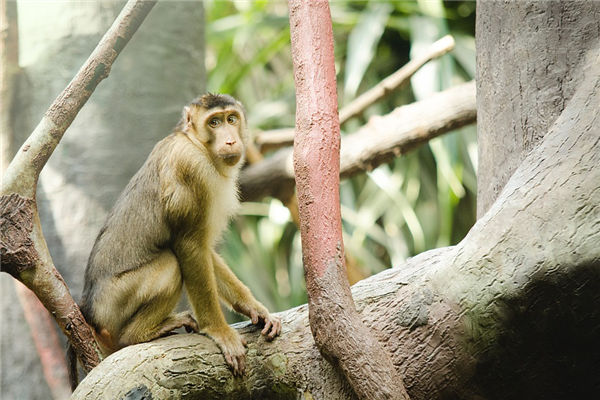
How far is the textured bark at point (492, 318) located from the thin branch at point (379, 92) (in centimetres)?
228

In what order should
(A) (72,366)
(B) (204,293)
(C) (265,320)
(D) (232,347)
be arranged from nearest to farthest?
(D) (232,347) → (C) (265,320) → (B) (204,293) → (A) (72,366)

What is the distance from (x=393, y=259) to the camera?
787cm

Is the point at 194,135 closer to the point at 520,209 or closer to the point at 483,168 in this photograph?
the point at 483,168

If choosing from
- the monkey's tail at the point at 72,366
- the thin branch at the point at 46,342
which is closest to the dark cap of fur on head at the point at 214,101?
the monkey's tail at the point at 72,366

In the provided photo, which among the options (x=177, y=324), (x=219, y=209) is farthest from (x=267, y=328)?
(x=219, y=209)

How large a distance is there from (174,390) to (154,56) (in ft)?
11.4

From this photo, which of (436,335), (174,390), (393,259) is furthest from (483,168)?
(393,259)

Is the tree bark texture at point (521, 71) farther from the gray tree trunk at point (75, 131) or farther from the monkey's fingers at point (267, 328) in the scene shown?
the gray tree trunk at point (75, 131)

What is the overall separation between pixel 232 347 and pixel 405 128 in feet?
9.31

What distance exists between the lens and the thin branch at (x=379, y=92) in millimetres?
5031

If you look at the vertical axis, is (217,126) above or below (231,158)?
above

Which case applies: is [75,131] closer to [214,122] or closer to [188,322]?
[214,122]

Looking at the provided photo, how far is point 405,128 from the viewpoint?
5.38 m

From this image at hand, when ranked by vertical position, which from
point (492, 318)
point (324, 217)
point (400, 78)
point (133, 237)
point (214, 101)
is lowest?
point (492, 318)
